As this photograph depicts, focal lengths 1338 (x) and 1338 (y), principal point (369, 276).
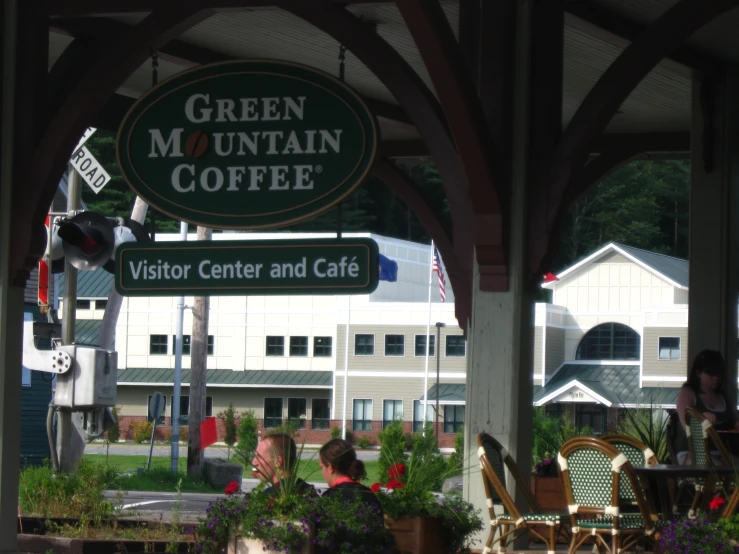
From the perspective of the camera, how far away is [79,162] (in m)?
16.0

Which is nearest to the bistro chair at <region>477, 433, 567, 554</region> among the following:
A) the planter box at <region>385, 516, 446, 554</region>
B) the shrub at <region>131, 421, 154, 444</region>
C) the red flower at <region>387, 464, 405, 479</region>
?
the red flower at <region>387, 464, 405, 479</region>

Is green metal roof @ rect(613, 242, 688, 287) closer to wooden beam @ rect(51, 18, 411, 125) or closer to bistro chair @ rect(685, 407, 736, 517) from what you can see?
wooden beam @ rect(51, 18, 411, 125)

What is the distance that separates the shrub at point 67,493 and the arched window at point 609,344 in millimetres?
51410

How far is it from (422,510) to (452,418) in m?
54.8

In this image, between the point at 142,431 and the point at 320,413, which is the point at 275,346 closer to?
the point at 320,413

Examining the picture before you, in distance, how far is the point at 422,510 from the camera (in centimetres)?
686

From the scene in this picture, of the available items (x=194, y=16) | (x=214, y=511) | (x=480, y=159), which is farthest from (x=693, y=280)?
(x=214, y=511)

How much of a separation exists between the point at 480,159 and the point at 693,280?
4.76 m

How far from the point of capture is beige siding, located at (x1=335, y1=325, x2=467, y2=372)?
60906 mm

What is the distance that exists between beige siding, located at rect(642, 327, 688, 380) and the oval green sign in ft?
168

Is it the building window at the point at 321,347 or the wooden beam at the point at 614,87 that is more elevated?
the wooden beam at the point at 614,87

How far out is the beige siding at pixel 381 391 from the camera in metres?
61.8

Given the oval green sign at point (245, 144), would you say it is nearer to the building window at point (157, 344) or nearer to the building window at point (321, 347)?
the building window at point (321, 347)

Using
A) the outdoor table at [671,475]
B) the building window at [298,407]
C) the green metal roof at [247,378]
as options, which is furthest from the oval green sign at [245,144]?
the building window at [298,407]
